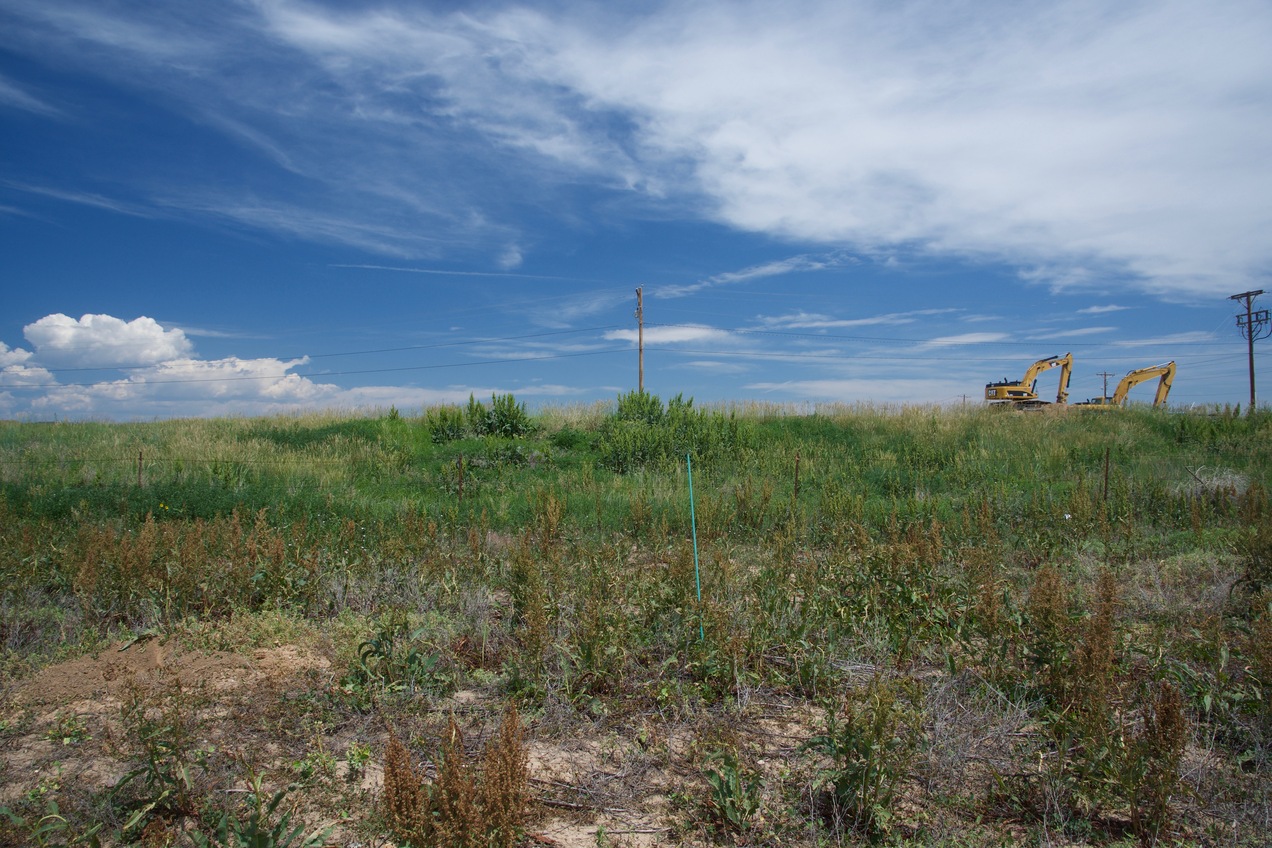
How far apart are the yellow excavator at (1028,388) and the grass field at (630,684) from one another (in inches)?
810

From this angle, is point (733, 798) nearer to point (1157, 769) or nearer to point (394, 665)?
point (1157, 769)

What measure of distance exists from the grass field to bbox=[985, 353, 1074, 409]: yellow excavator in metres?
20.6

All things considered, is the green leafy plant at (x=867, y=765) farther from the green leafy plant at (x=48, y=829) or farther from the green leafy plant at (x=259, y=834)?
the green leafy plant at (x=48, y=829)

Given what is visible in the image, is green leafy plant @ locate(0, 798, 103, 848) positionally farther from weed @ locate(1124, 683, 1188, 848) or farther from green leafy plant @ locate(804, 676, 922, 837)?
weed @ locate(1124, 683, 1188, 848)

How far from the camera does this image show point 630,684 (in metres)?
4.64

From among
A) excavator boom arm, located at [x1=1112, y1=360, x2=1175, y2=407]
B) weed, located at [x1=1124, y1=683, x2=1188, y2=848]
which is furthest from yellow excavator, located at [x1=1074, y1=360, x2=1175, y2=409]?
weed, located at [x1=1124, y1=683, x2=1188, y2=848]

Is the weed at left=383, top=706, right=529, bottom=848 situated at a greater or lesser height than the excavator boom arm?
lesser

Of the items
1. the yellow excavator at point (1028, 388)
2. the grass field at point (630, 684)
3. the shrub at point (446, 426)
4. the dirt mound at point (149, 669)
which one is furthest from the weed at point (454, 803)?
the yellow excavator at point (1028, 388)

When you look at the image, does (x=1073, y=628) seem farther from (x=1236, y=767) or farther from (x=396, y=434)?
(x=396, y=434)

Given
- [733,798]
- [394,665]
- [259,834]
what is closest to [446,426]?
[394,665]

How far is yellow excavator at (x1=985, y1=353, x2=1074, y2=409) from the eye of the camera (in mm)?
28672

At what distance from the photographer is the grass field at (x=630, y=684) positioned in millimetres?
3209

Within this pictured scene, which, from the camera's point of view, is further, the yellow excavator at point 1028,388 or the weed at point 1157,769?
the yellow excavator at point 1028,388

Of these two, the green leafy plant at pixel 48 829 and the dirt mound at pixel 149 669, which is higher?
the dirt mound at pixel 149 669
